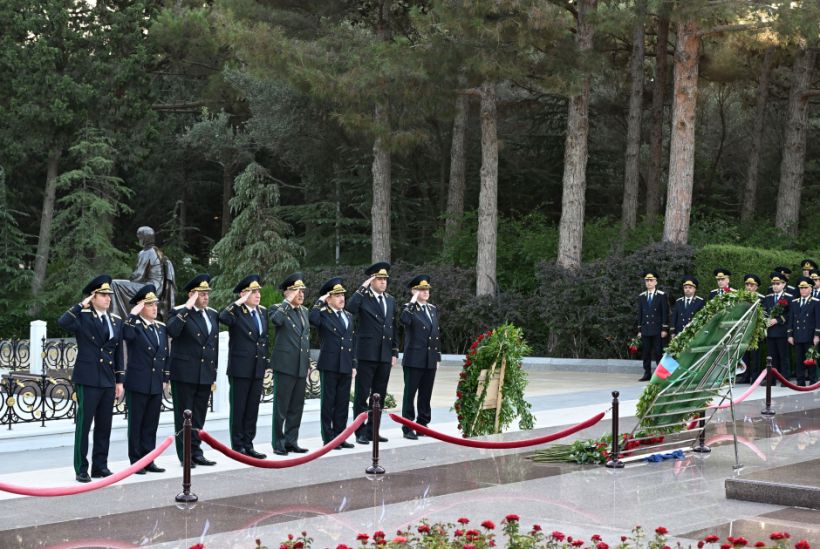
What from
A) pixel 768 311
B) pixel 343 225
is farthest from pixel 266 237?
pixel 768 311

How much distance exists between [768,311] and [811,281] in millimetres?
883

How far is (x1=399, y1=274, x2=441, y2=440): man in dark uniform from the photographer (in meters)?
13.8

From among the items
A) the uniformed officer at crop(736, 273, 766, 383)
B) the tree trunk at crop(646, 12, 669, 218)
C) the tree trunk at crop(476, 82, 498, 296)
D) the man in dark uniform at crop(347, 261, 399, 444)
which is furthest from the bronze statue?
the tree trunk at crop(646, 12, 669, 218)

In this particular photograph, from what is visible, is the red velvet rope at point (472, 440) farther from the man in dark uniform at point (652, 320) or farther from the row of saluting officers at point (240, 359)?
the man in dark uniform at point (652, 320)

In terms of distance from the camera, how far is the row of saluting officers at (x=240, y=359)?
1083 cm

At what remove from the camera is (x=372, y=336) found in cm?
1334

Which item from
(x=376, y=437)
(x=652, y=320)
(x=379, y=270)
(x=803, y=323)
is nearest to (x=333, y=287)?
(x=379, y=270)

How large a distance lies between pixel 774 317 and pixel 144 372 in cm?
1263

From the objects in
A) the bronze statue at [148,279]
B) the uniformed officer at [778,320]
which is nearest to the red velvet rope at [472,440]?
the bronze statue at [148,279]

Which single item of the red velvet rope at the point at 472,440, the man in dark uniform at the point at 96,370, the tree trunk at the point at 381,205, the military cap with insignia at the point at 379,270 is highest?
the tree trunk at the point at 381,205

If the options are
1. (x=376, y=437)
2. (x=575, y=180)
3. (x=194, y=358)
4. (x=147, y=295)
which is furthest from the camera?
(x=575, y=180)

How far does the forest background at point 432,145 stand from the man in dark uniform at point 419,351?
1059cm

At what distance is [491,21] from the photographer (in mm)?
26125

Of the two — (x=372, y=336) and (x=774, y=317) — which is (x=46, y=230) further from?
(x=372, y=336)
